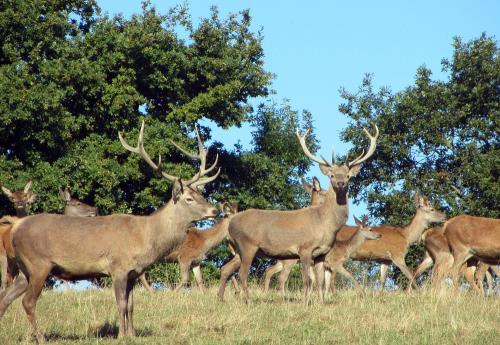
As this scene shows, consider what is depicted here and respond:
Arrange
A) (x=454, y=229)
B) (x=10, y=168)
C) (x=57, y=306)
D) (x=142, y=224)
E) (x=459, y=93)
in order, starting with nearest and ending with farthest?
(x=142, y=224)
(x=57, y=306)
(x=454, y=229)
(x=10, y=168)
(x=459, y=93)

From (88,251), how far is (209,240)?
27.5 feet

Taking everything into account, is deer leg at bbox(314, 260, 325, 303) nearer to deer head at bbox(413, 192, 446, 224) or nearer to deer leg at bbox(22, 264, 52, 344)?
deer leg at bbox(22, 264, 52, 344)

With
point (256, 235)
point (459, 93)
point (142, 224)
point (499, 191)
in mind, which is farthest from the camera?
point (459, 93)

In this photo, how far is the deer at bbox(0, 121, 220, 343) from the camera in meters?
11.7

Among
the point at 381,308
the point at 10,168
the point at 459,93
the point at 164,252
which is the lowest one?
the point at 381,308

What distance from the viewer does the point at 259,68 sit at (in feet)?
92.9

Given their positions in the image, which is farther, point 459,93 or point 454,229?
point 459,93

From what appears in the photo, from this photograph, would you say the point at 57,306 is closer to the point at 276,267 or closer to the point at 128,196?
the point at 276,267

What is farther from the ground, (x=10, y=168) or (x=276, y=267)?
(x=10, y=168)

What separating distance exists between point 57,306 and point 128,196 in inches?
483

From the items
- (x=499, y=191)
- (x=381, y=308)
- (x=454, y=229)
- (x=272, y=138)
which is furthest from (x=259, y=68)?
(x=381, y=308)

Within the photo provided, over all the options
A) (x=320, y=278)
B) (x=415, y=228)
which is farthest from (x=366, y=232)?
(x=320, y=278)

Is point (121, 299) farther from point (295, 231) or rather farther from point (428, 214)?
point (428, 214)

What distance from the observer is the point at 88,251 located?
39.1 ft
